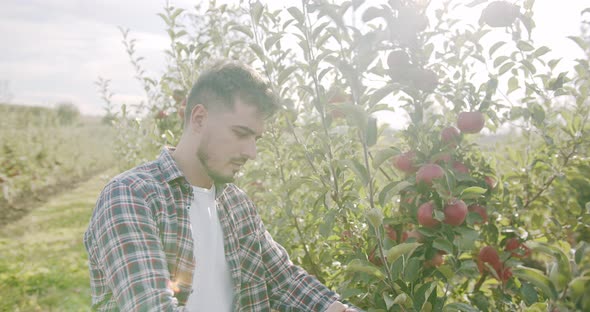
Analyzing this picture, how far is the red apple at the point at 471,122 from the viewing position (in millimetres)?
1646

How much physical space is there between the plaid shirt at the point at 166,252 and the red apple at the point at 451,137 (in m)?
0.65

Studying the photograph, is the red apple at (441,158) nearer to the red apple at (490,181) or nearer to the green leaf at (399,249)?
the red apple at (490,181)

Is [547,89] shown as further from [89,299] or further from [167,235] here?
[89,299]

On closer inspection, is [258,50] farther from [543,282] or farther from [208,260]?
[543,282]

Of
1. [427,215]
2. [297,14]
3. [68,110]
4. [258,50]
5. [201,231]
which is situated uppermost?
[297,14]

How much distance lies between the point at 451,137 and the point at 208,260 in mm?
947

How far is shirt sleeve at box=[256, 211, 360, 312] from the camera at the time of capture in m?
1.74

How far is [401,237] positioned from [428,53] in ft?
2.04

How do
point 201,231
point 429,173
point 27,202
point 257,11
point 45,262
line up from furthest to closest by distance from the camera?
point 27,202 < point 45,262 < point 257,11 < point 201,231 < point 429,173

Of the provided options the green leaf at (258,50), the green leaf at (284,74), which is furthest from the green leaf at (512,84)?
the green leaf at (258,50)

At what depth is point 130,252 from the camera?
1.35 m

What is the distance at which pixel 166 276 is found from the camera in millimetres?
1396

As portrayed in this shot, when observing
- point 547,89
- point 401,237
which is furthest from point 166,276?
point 547,89

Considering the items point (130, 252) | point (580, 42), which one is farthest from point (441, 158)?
point (130, 252)
